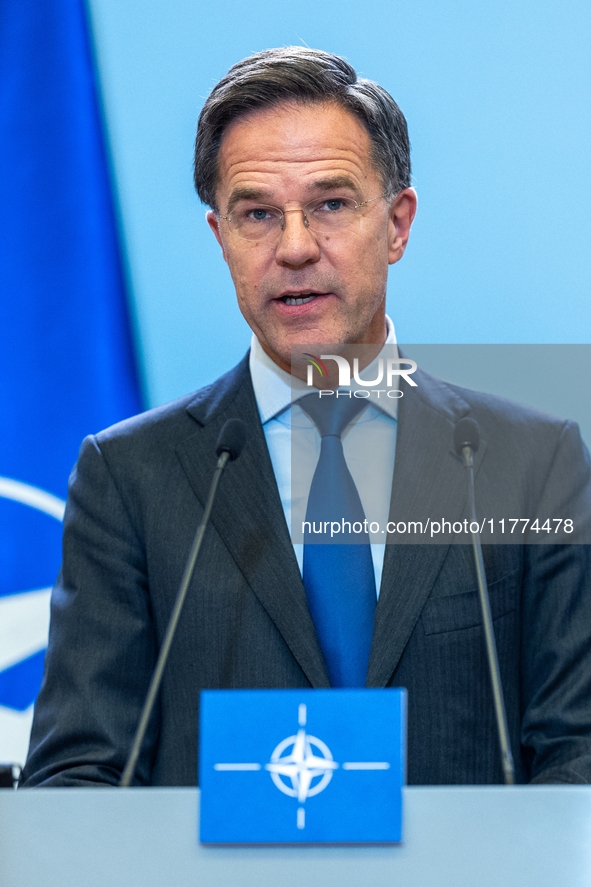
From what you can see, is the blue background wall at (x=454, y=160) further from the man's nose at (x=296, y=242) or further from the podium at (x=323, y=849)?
the podium at (x=323, y=849)

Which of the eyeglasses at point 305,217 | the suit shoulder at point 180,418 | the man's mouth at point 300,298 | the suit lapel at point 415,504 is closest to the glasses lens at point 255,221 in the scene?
the eyeglasses at point 305,217

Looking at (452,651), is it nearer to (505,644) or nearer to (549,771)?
(505,644)

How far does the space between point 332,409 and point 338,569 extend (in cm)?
27

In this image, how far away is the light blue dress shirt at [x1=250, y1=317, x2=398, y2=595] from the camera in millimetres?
1341

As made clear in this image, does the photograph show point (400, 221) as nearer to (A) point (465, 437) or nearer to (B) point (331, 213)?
(B) point (331, 213)

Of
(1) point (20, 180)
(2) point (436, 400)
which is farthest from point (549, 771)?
(1) point (20, 180)

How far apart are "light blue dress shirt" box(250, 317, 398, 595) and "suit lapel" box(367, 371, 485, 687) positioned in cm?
3

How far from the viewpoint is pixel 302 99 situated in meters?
1.44

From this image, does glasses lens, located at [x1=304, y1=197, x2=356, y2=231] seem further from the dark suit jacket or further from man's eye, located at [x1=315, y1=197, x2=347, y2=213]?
the dark suit jacket

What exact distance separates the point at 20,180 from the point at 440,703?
139cm

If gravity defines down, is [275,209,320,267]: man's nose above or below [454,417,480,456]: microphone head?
above

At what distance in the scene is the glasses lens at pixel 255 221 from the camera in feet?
4.61

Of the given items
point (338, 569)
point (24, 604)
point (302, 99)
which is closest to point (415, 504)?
point (338, 569)

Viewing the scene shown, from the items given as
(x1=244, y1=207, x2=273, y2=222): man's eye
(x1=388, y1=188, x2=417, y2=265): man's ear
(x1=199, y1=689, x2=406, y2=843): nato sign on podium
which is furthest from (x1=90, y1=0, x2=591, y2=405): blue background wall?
(x1=199, y1=689, x2=406, y2=843): nato sign on podium
